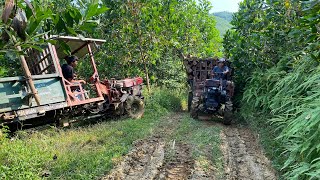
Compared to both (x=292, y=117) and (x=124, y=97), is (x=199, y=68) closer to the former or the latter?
(x=124, y=97)

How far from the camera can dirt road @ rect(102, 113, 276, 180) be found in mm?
4680

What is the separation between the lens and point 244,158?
555 cm

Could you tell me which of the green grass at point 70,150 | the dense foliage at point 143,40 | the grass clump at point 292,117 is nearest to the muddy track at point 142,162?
the green grass at point 70,150

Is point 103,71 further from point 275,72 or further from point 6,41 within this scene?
point 6,41

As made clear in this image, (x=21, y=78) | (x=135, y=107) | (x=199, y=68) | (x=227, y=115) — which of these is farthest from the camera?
(x=199, y=68)

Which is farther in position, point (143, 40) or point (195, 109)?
point (143, 40)

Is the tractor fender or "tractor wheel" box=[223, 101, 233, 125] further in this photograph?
the tractor fender

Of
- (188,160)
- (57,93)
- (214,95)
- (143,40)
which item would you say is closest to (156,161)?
(188,160)

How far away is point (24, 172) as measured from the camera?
13.4 ft

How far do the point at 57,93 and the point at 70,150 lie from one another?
1470mm

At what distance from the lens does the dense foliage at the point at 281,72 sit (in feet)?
12.9

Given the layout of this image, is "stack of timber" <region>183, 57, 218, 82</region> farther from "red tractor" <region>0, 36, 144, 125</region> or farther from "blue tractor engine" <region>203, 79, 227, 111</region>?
"red tractor" <region>0, 36, 144, 125</region>

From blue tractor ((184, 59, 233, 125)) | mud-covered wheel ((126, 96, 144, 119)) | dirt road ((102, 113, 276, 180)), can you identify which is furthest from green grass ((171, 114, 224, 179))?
mud-covered wheel ((126, 96, 144, 119))

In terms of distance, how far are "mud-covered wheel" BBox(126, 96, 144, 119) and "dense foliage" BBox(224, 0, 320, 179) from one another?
9.31 ft
